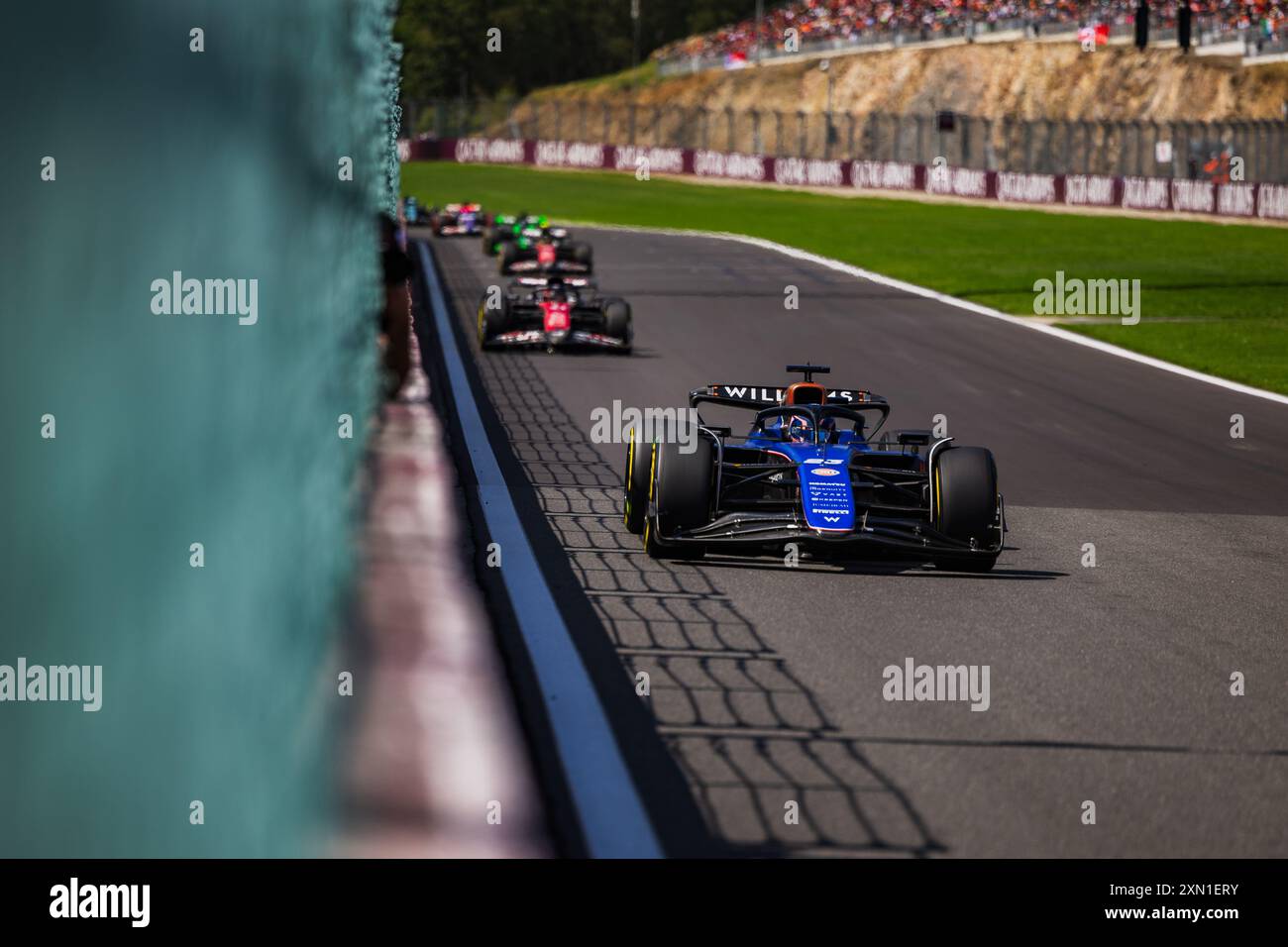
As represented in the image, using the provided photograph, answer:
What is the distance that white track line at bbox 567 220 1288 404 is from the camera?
19656mm

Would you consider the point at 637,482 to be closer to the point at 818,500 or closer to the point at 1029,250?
the point at 818,500

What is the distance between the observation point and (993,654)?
7.20 m

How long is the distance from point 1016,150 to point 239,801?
7331cm

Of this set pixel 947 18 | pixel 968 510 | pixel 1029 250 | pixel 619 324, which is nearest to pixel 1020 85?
pixel 947 18

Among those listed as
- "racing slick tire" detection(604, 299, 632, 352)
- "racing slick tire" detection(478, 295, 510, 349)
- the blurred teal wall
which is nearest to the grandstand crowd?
"racing slick tire" detection(604, 299, 632, 352)

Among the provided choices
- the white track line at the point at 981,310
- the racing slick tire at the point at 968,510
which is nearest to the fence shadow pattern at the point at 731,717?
the racing slick tire at the point at 968,510

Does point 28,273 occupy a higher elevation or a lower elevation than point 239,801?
higher

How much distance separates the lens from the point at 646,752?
17.7 feet

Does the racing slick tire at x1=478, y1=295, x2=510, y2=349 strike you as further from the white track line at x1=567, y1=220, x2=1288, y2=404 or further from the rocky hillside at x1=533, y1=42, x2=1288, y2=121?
the rocky hillside at x1=533, y1=42, x2=1288, y2=121

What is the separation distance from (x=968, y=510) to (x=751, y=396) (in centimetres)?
214

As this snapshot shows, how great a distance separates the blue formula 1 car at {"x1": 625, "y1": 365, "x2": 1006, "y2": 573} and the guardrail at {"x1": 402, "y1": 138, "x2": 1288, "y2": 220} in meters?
39.2
